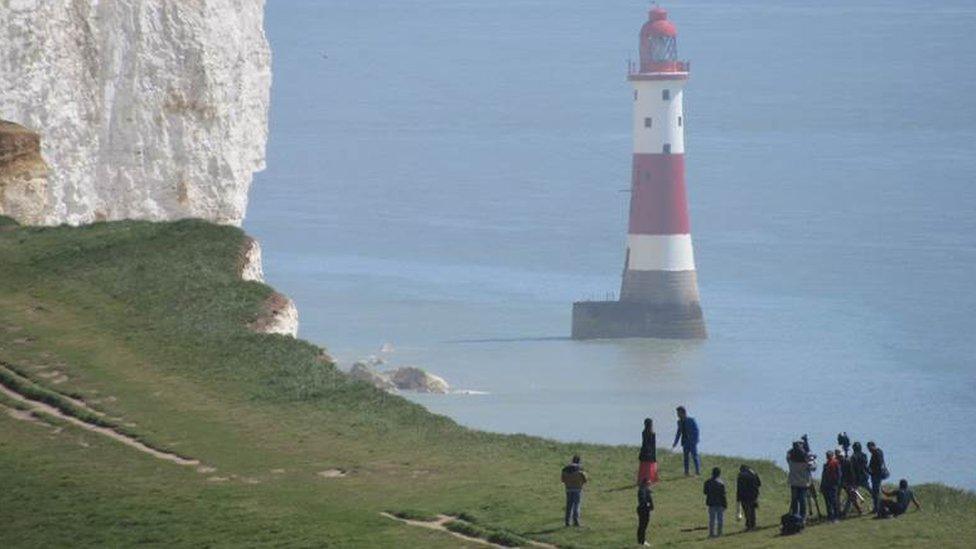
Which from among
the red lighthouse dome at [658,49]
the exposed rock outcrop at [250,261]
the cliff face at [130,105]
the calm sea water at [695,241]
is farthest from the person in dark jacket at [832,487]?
the red lighthouse dome at [658,49]

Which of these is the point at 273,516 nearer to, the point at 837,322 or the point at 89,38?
the point at 89,38

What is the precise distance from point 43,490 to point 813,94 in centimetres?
16082

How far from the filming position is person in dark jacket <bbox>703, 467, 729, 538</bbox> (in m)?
20.9

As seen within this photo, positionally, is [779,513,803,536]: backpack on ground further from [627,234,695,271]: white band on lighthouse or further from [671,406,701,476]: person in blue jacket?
[627,234,695,271]: white band on lighthouse

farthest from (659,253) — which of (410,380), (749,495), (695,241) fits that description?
(749,495)

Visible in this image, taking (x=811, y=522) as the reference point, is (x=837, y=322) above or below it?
above

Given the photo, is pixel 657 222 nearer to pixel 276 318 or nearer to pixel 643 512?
pixel 276 318

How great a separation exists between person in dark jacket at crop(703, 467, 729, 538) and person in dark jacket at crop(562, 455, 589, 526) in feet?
3.20

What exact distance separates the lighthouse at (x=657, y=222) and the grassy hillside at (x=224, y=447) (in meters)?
45.8

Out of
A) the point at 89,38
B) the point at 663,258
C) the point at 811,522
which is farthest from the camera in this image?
the point at 663,258

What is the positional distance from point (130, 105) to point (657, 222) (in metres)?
42.6

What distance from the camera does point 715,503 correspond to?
20.9m

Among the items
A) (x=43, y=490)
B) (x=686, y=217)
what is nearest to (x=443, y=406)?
(x=686, y=217)

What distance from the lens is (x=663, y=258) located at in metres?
78.8
